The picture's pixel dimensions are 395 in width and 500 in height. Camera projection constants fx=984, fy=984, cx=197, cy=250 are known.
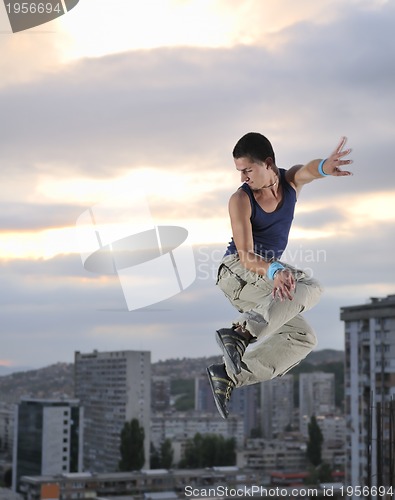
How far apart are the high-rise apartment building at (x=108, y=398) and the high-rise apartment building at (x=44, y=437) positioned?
1502 millimetres

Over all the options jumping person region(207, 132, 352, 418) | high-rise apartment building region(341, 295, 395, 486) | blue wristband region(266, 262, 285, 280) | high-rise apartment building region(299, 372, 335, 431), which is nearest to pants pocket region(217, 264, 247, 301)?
jumping person region(207, 132, 352, 418)

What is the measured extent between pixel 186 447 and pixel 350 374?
16349 millimetres

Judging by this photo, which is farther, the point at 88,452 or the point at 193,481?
the point at 88,452

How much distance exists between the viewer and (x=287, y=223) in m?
4.25

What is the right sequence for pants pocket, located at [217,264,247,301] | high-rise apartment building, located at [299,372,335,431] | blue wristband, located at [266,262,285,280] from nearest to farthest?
blue wristband, located at [266,262,285,280] → pants pocket, located at [217,264,247,301] → high-rise apartment building, located at [299,372,335,431]

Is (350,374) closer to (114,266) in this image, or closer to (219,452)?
(219,452)

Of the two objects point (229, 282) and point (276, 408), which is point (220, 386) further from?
point (276, 408)

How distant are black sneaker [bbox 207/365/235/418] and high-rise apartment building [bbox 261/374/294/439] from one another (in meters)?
47.5

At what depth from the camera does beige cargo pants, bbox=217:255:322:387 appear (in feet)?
13.5

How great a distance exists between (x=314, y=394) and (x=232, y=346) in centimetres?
4957

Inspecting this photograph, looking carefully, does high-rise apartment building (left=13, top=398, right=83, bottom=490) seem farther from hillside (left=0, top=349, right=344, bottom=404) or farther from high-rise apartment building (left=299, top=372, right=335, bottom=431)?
high-rise apartment building (left=299, top=372, right=335, bottom=431)

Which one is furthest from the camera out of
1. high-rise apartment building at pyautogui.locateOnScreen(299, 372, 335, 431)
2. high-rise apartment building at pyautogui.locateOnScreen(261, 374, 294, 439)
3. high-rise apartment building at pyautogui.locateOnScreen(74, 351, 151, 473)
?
high-rise apartment building at pyautogui.locateOnScreen(299, 372, 335, 431)

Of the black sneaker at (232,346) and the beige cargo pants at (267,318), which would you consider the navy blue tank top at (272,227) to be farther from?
the black sneaker at (232,346)

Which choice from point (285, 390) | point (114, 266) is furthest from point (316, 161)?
A: point (285, 390)
